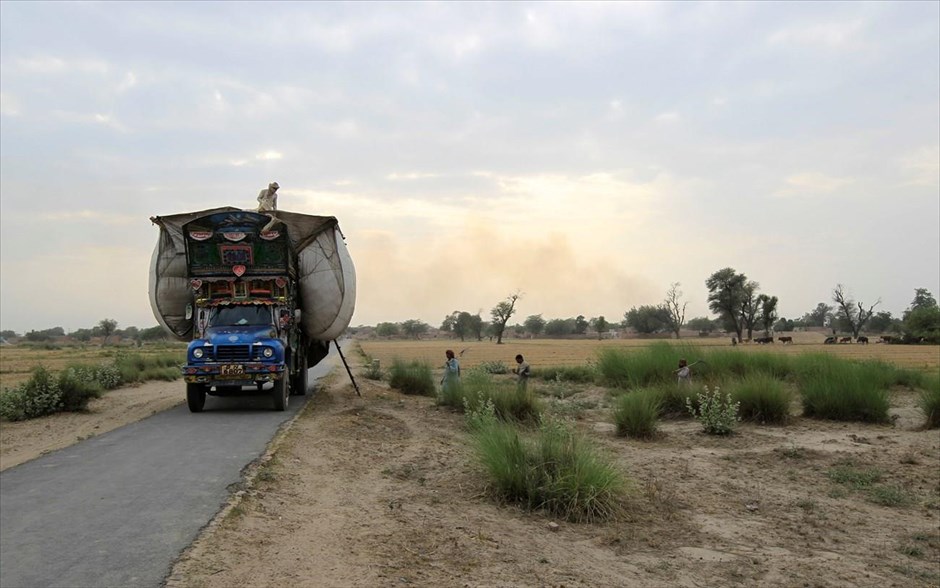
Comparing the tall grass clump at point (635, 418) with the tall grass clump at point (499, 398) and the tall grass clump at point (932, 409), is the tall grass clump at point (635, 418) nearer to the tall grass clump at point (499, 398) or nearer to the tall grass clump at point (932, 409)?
the tall grass clump at point (499, 398)

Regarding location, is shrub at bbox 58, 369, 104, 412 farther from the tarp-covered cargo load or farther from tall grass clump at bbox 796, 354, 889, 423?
tall grass clump at bbox 796, 354, 889, 423

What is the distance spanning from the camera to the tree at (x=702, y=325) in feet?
528

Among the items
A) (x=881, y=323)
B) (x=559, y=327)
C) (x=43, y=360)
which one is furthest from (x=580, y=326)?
(x=43, y=360)

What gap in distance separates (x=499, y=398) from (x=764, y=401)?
20.0ft

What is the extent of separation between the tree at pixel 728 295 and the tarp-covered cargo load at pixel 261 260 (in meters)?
98.6

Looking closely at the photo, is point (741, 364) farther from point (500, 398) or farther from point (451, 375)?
point (500, 398)

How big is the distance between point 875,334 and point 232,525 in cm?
14482

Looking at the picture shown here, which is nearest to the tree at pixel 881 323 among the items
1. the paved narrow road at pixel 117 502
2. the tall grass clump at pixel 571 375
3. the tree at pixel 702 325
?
the tree at pixel 702 325

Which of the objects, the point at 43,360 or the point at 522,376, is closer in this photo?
the point at 522,376

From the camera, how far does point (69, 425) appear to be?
46.8 ft

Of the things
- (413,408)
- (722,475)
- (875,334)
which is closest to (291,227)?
(413,408)

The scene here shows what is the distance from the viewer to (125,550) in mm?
5410

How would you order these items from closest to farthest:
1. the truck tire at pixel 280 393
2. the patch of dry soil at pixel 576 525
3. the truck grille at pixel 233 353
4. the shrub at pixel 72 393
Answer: the patch of dry soil at pixel 576 525 → the truck grille at pixel 233 353 → the truck tire at pixel 280 393 → the shrub at pixel 72 393

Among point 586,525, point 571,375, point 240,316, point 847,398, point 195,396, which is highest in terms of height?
point 240,316
